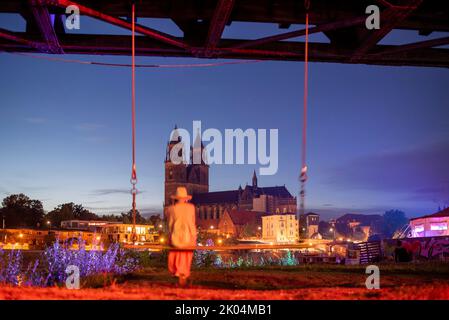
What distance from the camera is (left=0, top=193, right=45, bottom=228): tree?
12183cm

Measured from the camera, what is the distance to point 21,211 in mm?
127312

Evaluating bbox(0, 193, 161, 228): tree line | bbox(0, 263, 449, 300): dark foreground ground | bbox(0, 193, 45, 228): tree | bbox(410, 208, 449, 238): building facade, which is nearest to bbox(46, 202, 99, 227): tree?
bbox(0, 193, 161, 228): tree line

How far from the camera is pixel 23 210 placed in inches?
5064

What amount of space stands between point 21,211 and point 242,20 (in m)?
125

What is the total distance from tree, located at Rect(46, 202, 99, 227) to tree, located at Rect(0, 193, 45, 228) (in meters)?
9.83

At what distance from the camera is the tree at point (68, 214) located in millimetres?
148250

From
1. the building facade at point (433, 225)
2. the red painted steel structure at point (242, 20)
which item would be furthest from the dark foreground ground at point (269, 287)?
the building facade at point (433, 225)

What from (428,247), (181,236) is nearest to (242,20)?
(181,236)

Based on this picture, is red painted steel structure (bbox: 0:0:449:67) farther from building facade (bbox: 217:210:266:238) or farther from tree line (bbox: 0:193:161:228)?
building facade (bbox: 217:210:266:238)

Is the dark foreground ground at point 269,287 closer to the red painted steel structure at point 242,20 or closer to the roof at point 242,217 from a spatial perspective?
the red painted steel structure at point 242,20

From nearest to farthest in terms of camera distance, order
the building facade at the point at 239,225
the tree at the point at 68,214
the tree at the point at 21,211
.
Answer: the tree at the point at 21,211
the tree at the point at 68,214
the building facade at the point at 239,225

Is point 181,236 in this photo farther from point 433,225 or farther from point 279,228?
point 279,228

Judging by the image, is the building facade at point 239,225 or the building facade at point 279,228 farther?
the building facade at point 279,228

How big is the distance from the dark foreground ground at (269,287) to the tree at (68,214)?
448 ft
